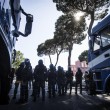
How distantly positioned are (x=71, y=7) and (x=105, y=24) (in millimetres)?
17440

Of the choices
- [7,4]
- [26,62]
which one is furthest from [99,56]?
[7,4]

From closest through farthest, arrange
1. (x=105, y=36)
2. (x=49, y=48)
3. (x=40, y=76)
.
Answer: (x=105, y=36) → (x=40, y=76) → (x=49, y=48)

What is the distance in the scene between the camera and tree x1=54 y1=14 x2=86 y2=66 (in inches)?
1001

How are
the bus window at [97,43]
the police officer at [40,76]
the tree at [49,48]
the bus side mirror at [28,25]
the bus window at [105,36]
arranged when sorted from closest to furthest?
the bus side mirror at [28,25], the bus window at [105,36], the bus window at [97,43], the police officer at [40,76], the tree at [49,48]

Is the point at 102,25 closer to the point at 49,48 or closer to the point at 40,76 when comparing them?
the point at 40,76

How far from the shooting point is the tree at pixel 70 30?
83.5 ft

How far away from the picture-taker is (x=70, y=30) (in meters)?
26.4

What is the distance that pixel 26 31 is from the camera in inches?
135

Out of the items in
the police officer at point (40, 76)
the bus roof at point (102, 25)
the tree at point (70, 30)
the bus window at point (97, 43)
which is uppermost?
the tree at point (70, 30)

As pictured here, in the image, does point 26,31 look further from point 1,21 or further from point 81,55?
point 81,55

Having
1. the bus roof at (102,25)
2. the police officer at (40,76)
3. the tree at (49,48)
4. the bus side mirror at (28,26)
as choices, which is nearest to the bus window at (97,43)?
the bus roof at (102,25)

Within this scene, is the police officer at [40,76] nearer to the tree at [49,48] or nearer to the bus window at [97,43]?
the bus window at [97,43]

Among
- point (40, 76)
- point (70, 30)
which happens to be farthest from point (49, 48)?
point (40, 76)

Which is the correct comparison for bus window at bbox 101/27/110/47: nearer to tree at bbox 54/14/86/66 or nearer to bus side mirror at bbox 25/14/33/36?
bus side mirror at bbox 25/14/33/36
